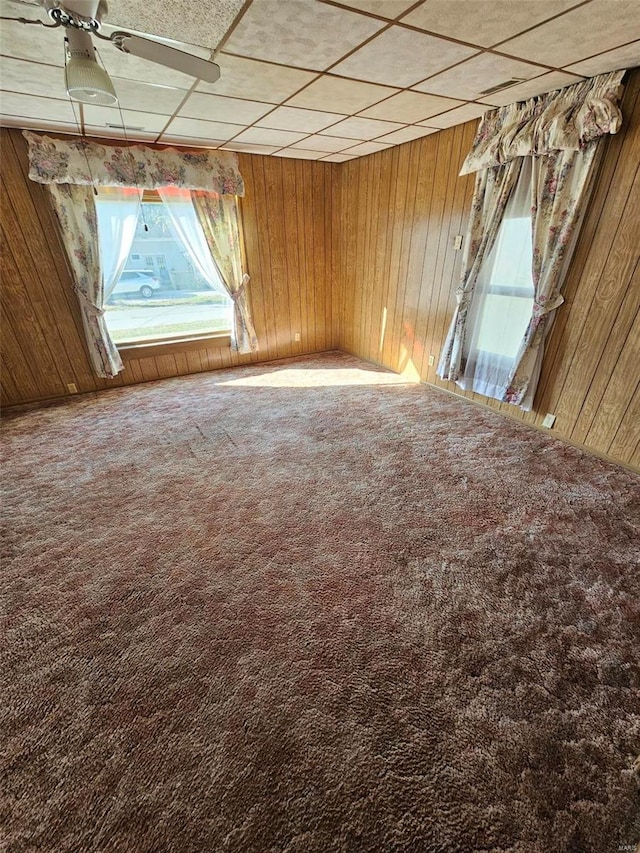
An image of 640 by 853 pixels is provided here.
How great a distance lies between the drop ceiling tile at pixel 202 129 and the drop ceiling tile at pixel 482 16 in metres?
1.86

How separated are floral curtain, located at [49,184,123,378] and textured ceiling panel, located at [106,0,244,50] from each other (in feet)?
7.09

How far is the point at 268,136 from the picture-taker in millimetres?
3156

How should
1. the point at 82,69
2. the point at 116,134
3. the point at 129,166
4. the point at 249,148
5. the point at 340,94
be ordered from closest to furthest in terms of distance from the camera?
the point at 82,69
the point at 340,94
the point at 116,134
the point at 129,166
the point at 249,148

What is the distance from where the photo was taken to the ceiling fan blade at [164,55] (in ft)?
4.17

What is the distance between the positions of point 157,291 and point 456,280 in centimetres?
312

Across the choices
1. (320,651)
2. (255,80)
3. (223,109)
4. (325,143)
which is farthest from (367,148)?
(320,651)

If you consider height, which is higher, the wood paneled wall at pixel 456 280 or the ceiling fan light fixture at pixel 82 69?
the ceiling fan light fixture at pixel 82 69

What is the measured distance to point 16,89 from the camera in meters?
2.12

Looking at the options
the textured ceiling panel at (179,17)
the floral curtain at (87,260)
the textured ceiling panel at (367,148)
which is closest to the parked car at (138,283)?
the floral curtain at (87,260)

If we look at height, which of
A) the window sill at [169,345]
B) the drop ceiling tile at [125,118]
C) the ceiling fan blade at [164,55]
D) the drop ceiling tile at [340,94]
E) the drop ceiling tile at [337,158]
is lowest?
the window sill at [169,345]

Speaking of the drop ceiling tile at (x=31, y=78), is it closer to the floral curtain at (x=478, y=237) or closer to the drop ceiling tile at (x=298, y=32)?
the drop ceiling tile at (x=298, y=32)

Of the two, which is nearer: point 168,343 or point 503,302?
point 503,302

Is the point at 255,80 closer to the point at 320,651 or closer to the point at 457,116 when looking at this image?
the point at 457,116

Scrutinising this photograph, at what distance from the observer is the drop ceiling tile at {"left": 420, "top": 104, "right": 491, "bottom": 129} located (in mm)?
2537
